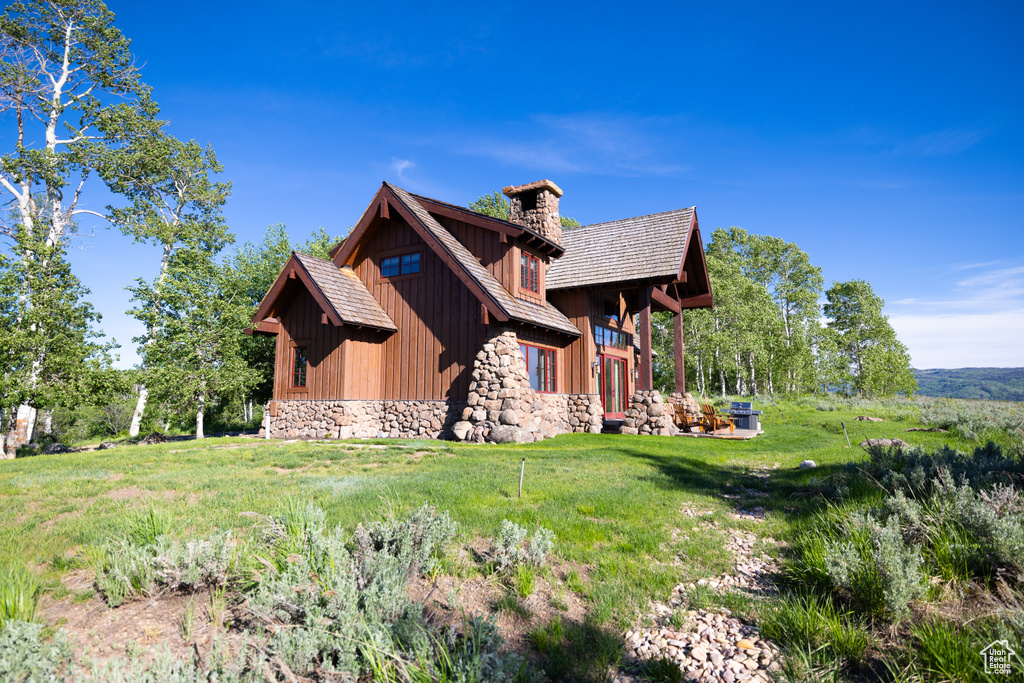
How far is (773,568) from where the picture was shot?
4645 millimetres

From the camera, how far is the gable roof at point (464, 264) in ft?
46.3

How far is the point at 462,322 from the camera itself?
50.3 feet

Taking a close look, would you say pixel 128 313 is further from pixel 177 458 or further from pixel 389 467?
pixel 389 467

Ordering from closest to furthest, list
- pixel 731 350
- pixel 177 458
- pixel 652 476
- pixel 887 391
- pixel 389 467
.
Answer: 1. pixel 652 476
2. pixel 389 467
3. pixel 177 458
4. pixel 731 350
5. pixel 887 391

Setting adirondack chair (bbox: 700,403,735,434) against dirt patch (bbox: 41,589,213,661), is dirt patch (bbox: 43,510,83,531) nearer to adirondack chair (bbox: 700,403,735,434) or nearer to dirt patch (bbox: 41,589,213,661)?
dirt patch (bbox: 41,589,213,661)

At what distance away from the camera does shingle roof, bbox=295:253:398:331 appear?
602 inches

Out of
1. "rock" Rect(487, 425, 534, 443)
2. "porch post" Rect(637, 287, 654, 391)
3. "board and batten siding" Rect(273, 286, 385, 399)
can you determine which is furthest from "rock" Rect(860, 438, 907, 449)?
"board and batten siding" Rect(273, 286, 385, 399)

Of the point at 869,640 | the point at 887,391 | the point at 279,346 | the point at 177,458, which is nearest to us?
the point at 869,640

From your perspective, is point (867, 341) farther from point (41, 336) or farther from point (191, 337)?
point (41, 336)

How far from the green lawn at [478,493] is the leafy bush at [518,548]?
31 centimetres

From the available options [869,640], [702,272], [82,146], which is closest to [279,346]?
[82,146]

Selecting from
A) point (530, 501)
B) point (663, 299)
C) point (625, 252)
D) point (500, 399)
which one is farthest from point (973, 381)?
point (530, 501)

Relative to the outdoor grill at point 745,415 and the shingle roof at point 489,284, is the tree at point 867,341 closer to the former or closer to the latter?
the outdoor grill at point 745,415

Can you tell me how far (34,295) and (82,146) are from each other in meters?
11.9
